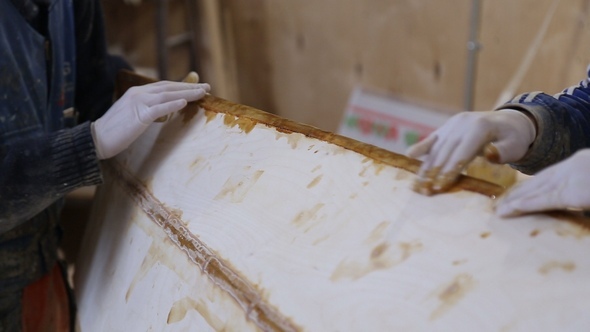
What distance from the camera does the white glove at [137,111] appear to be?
0.97 metres

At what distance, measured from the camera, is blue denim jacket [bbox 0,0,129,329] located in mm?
942

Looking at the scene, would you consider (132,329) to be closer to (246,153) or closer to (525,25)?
(246,153)

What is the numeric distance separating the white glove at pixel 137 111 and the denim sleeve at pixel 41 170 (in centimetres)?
2

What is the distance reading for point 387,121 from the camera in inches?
102

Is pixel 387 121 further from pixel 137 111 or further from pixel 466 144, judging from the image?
pixel 466 144

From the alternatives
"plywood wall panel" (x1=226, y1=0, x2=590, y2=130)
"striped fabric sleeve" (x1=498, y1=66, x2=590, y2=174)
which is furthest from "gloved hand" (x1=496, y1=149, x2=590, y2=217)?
"plywood wall panel" (x1=226, y1=0, x2=590, y2=130)

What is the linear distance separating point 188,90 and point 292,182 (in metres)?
0.30

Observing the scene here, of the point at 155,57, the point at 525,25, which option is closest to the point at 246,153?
the point at 525,25

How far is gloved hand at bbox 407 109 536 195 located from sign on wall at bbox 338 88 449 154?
1.61 meters


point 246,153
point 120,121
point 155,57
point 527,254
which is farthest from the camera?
point 155,57

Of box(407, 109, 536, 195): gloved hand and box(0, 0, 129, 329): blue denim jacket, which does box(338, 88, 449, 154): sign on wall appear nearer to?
box(0, 0, 129, 329): blue denim jacket

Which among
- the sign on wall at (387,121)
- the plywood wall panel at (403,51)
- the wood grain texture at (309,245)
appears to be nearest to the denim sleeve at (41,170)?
the wood grain texture at (309,245)

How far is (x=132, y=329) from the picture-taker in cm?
90

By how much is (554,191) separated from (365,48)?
209cm
